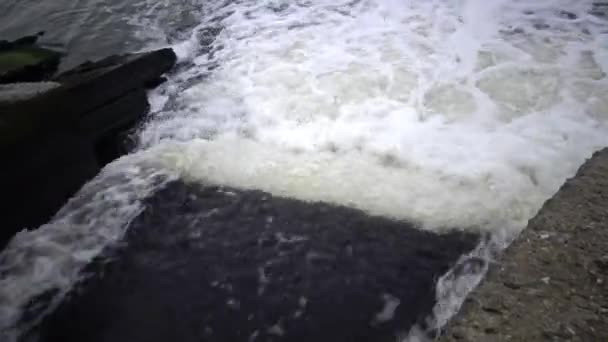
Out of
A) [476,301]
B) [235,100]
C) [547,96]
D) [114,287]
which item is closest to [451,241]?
[476,301]

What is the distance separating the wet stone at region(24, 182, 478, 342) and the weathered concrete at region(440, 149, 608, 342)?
0.63 meters

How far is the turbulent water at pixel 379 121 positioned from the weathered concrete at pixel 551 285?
638 mm

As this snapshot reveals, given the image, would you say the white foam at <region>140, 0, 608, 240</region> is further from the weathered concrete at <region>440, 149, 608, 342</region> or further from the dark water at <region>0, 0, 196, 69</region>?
the dark water at <region>0, 0, 196, 69</region>

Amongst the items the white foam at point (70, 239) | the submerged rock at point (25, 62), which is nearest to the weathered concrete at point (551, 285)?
the white foam at point (70, 239)

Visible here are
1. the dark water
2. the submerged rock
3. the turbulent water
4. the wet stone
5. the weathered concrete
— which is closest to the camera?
the weathered concrete

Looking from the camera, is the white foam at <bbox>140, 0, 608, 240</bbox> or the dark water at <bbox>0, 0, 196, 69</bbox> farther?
the dark water at <bbox>0, 0, 196, 69</bbox>

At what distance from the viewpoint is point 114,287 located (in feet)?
11.0

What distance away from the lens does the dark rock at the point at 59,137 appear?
377cm

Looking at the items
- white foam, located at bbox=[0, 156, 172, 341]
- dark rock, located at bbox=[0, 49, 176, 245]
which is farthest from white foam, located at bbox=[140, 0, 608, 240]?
white foam, located at bbox=[0, 156, 172, 341]

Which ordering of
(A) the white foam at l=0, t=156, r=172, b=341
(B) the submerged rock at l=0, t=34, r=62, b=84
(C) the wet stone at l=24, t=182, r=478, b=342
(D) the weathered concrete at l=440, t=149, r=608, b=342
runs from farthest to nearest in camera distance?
1. (B) the submerged rock at l=0, t=34, r=62, b=84
2. (A) the white foam at l=0, t=156, r=172, b=341
3. (C) the wet stone at l=24, t=182, r=478, b=342
4. (D) the weathered concrete at l=440, t=149, r=608, b=342

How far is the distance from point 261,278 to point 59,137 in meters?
2.47

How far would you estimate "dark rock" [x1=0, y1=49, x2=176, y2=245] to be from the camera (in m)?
3.77

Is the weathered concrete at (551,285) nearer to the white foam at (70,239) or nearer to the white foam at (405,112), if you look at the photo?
the white foam at (405,112)

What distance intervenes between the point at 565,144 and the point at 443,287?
203cm
